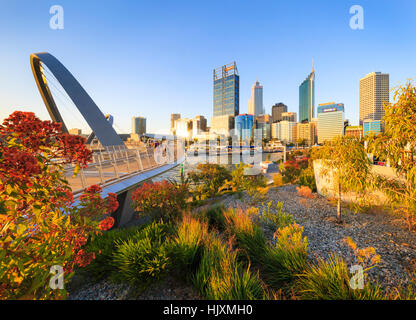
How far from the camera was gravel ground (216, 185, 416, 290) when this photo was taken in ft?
11.7

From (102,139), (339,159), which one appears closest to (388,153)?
(339,159)

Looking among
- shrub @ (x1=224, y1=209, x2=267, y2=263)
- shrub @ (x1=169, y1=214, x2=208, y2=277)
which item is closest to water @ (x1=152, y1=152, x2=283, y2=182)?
shrub @ (x1=224, y1=209, x2=267, y2=263)

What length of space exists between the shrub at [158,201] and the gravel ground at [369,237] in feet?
15.2

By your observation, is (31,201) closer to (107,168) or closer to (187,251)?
(187,251)

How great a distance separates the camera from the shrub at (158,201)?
652 cm

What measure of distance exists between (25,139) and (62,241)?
59.1 inches

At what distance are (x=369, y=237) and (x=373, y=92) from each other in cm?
17572

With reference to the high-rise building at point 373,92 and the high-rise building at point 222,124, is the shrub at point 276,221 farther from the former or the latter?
the high-rise building at point 373,92

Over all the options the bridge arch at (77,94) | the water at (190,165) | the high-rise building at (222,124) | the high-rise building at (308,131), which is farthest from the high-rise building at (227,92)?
the bridge arch at (77,94)

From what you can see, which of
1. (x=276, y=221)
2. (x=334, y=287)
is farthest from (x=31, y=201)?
(x=276, y=221)

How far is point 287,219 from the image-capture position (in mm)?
5801

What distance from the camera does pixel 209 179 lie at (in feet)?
56.5
